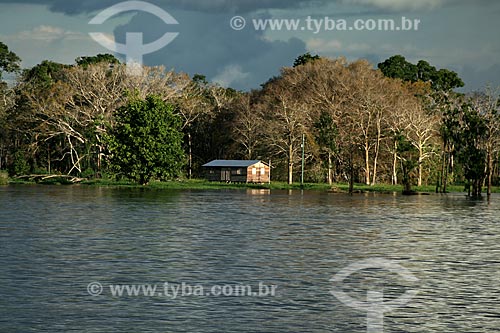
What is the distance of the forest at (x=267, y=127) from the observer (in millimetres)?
108500

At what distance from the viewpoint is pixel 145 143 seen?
10681 centimetres

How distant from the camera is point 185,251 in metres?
41.2

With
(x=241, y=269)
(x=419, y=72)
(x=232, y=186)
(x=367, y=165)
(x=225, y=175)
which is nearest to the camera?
(x=241, y=269)

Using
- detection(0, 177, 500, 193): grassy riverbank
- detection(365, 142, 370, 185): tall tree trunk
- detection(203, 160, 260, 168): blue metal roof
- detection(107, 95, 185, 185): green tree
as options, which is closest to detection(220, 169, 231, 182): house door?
detection(203, 160, 260, 168): blue metal roof

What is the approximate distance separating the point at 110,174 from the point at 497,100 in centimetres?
5178

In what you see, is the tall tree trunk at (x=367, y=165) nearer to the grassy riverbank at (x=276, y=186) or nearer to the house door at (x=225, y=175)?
the grassy riverbank at (x=276, y=186)

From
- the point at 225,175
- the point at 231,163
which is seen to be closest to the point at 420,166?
the point at 231,163

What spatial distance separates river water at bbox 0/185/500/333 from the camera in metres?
24.4

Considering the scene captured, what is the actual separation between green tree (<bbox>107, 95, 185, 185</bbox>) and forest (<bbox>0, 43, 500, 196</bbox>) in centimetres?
15

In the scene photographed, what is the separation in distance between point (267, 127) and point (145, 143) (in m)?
20.3

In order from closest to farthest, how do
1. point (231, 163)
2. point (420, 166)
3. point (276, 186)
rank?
1. point (276, 186)
2. point (420, 166)
3. point (231, 163)

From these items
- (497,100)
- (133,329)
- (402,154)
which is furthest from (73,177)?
(133,329)

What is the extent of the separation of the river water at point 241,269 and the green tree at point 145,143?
38.0 metres

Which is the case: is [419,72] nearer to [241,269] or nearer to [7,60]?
[7,60]
